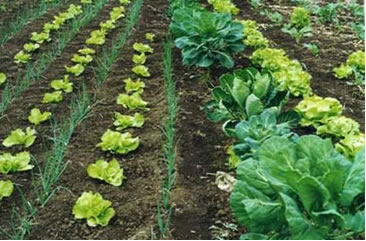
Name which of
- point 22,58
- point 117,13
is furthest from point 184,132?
point 117,13

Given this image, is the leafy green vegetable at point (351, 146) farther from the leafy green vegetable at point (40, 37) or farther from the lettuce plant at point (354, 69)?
the leafy green vegetable at point (40, 37)

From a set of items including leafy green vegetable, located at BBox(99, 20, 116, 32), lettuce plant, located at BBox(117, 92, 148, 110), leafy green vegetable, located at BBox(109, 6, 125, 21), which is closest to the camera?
lettuce plant, located at BBox(117, 92, 148, 110)

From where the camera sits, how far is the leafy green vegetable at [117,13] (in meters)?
5.49

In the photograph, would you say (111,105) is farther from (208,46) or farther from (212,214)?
(212,214)

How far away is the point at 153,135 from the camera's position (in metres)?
3.23

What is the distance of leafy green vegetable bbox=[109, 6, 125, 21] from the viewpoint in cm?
549

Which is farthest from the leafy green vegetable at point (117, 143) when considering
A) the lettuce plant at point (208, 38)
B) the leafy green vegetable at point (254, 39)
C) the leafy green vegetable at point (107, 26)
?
the leafy green vegetable at point (107, 26)

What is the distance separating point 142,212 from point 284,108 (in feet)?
3.98

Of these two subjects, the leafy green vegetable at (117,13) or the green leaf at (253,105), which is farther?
the leafy green vegetable at (117,13)

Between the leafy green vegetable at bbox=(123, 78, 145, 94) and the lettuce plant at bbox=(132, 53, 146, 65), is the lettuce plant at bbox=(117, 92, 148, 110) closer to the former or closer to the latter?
the leafy green vegetable at bbox=(123, 78, 145, 94)

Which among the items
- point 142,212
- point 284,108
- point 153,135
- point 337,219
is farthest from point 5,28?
point 337,219

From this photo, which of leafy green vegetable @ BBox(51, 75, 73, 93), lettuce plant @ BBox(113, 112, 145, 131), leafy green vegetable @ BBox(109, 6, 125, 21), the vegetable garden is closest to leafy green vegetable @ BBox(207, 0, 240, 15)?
the vegetable garden

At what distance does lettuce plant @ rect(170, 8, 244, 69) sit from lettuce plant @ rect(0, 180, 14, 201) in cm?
159

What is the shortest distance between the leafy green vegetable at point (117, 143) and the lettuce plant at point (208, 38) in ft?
3.23
